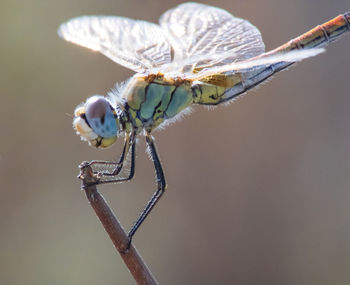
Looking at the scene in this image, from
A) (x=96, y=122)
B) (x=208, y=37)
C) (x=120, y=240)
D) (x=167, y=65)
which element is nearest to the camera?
(x=120, y=240)

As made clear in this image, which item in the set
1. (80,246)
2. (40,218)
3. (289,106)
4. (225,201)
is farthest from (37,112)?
(289,106)

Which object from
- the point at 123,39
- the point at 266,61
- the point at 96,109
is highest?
the point at 123,39

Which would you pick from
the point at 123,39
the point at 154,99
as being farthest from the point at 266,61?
the point at 123,39

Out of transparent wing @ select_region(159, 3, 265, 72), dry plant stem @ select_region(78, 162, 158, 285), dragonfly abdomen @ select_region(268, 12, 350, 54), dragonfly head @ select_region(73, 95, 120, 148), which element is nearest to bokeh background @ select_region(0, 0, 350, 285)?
transparent wing @ select_region(159, 3, 265, 72)

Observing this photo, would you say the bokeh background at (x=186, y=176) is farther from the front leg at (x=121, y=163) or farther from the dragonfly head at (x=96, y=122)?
the dragonfly head at (x=96, y=122)

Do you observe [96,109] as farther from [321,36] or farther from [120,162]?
[321,36]
